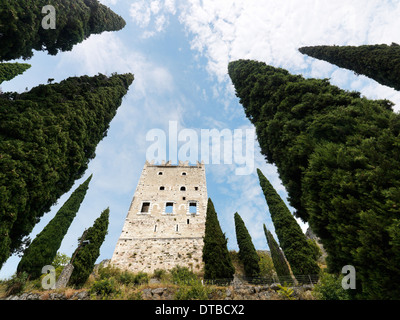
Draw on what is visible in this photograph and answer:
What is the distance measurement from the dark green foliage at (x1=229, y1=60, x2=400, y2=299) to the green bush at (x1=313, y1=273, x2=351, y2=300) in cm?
47

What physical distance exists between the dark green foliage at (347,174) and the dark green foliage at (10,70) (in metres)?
20.4

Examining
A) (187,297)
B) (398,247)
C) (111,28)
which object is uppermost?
(111,28)

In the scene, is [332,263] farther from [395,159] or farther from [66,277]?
[66,277]

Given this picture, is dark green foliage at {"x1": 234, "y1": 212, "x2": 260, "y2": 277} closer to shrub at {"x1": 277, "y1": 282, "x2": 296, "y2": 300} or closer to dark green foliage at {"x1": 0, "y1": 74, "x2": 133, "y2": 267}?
shrub at {"x1": 277, "y1": 282, "x2": 296, "y2": 300}

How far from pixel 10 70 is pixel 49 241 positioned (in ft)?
47.4

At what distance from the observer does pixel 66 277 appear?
36.3 feet

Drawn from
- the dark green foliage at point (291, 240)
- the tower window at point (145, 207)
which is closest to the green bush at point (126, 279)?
the tower window at point (145, 207)

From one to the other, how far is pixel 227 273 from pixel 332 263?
896cm

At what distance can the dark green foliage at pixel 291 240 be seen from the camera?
11.7 metres

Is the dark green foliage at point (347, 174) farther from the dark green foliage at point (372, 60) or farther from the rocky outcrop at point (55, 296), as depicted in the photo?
the rocky outcrop at point (55, 296)

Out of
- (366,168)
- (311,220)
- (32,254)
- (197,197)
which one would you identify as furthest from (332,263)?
(197,197)

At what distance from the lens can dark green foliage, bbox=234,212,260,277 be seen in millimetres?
14766

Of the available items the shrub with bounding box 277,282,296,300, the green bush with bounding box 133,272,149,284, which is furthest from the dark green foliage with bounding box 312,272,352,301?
the green bush with bounding box 133,272,149,284

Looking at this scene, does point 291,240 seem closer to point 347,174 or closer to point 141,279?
point 347,174
